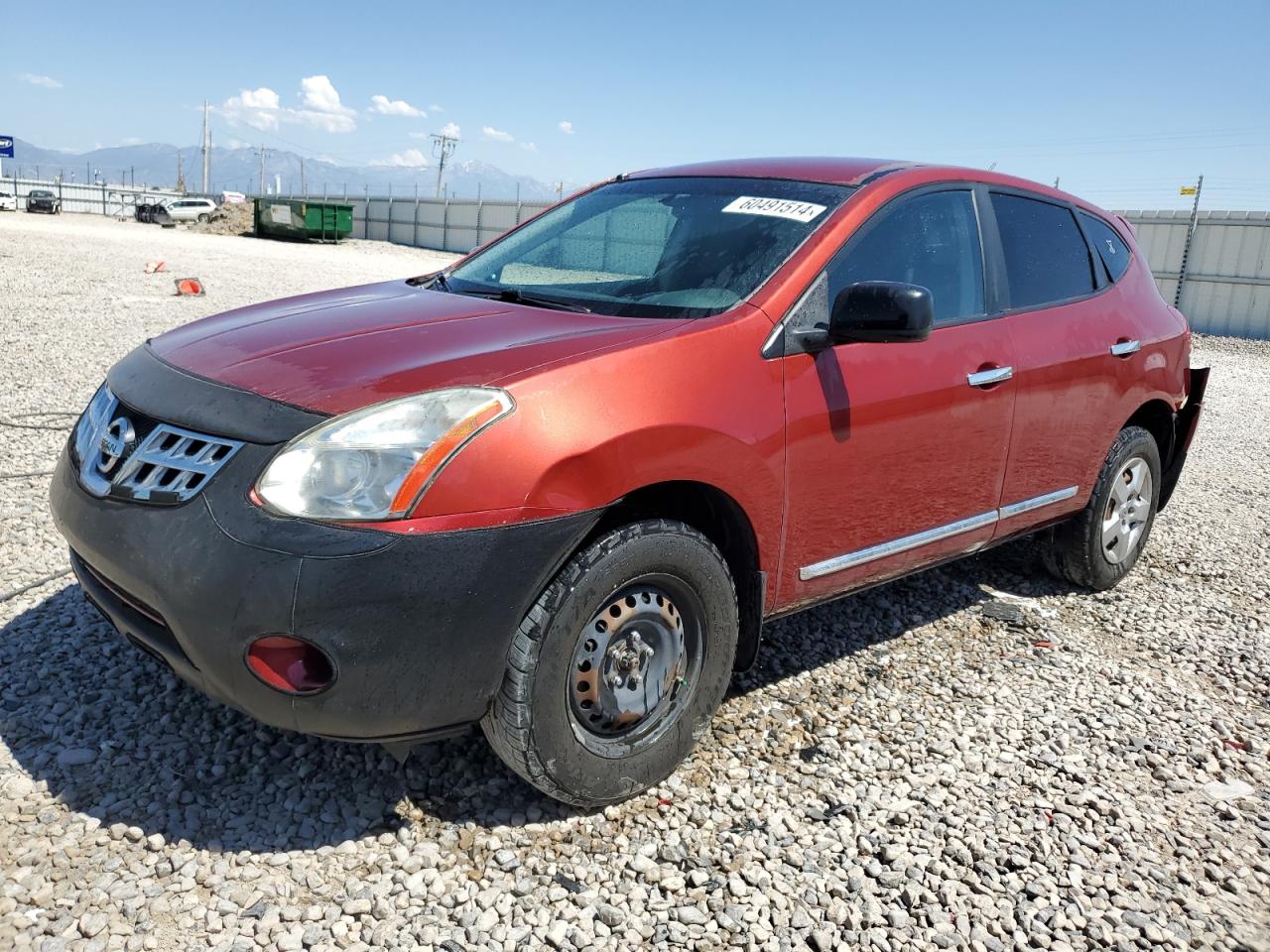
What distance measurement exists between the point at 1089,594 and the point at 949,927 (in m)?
2.87

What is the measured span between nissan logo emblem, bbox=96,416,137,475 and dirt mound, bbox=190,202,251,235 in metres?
45.9

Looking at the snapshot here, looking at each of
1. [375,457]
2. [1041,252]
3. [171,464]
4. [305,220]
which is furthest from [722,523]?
[305,220]

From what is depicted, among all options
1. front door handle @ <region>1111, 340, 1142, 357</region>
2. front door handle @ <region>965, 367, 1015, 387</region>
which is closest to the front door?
front door handle @ <region>965, 367, 1015, 387</region>

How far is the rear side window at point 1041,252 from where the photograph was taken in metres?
3.91

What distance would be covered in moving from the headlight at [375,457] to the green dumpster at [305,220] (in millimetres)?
38552

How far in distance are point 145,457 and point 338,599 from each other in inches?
28.9

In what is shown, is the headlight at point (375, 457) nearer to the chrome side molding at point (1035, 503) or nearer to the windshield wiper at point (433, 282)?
Result: the windshield wiper at point (433, 282)

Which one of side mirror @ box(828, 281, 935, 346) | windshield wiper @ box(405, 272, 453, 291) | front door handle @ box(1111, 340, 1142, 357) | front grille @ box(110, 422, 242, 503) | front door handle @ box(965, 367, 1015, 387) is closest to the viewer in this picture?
front grille @ box(110, 422, 242, 503)

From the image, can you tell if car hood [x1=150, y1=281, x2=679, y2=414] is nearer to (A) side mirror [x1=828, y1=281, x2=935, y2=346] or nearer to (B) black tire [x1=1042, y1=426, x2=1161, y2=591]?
(A) side mirror [x1=828, y1=281, x2=935, y2=346]

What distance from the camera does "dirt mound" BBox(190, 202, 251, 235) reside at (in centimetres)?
4506

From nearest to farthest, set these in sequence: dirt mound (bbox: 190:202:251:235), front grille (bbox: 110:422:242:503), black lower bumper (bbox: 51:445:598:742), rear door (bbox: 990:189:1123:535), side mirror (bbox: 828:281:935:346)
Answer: black lower bumper (bbox: 51:445:598:742), front grille (bbox: 110:422:242:503), side mirror (bbox: 828:281:935:346), rear door (bbox: 990:189:1123:535), dirt mound (bbox: 190:202:251:235)

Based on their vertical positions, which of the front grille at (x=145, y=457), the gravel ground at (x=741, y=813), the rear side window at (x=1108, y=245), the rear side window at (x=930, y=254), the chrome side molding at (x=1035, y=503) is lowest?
the gravel ground at (x=741, y=813)

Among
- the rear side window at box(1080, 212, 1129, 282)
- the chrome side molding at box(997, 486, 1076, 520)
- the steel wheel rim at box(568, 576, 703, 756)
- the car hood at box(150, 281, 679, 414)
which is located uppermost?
the rear side window at box(1080, 212, 1129, 282)

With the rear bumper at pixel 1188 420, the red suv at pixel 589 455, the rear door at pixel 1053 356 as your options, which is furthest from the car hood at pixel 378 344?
the rear bumper at pixel 1188 420
